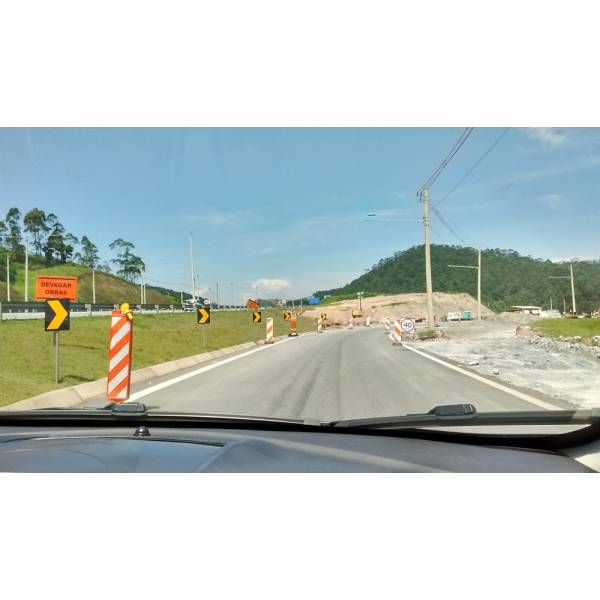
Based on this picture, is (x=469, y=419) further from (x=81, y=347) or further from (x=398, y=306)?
(x=81, y=347)

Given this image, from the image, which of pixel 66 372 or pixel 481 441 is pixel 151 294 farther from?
pixel 481 441

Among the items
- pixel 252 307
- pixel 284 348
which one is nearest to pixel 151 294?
pixel 252 307

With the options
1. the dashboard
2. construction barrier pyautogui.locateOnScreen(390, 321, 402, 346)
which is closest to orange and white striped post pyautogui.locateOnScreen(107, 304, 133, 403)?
the dashboard

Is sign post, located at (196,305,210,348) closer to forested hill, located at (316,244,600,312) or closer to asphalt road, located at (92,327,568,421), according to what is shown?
asphalt road, located at (92,327,568,421)
